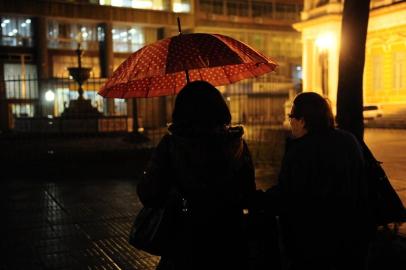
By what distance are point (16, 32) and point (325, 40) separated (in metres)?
23.9

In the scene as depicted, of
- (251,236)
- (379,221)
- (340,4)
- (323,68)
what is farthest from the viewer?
(323,68)

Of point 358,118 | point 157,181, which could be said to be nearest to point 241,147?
point 157,181

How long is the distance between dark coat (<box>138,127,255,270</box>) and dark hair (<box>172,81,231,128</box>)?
2.6 inches

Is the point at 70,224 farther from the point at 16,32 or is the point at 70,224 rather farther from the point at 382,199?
the point at 16,32

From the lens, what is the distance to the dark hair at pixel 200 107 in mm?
2750

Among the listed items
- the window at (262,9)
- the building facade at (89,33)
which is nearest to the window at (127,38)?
the building facade at (89,33)

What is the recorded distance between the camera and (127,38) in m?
44.3

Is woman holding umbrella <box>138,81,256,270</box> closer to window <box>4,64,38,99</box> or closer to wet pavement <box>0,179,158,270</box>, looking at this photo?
wet pavement <box>0,179,158,270</box>

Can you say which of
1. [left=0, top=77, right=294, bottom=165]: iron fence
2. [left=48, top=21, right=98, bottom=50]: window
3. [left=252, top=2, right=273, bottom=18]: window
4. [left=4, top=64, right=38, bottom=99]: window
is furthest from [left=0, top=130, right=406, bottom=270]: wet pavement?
[left=252, top=2, right=273, bottom=18]: window

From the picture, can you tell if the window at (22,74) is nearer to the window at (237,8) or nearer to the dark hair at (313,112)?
the window at (237,8)

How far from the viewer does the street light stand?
104 ft

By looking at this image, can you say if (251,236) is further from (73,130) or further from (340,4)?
(340,4)

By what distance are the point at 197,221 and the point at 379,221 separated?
1363 millimetres

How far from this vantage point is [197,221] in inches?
109
